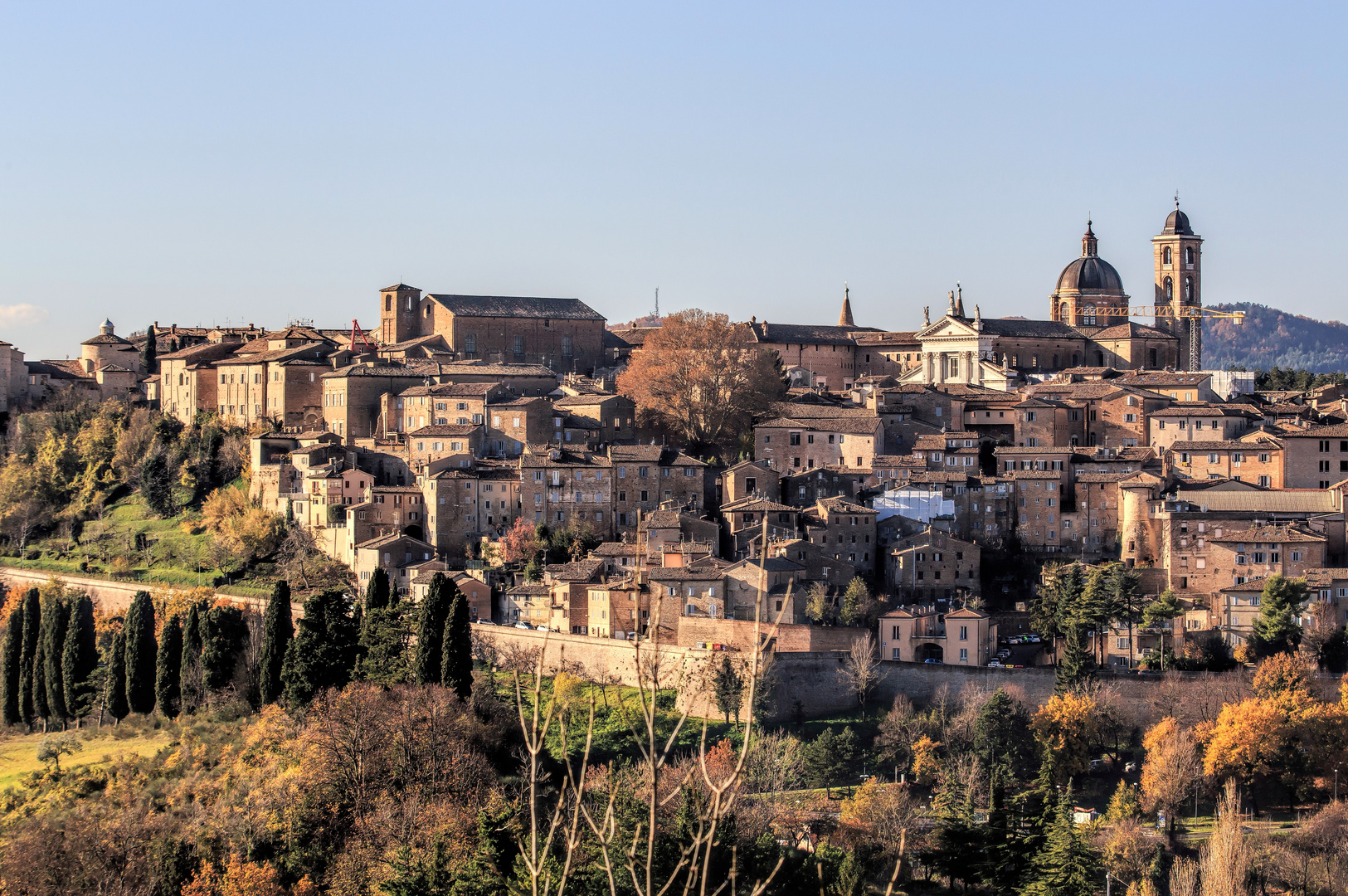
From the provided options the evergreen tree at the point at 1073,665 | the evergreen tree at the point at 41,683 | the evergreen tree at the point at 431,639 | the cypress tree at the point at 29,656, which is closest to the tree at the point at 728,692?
the evergreen tree at the point at 431,639

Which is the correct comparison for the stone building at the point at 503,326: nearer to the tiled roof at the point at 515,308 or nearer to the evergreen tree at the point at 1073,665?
the tiled roof at the point at 515,308

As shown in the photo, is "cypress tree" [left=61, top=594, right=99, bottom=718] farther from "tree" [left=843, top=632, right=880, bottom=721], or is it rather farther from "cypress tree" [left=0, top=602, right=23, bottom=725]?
"tree" [left=843, top=632, right=880, bottom=721]

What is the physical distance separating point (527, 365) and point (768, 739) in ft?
83.7

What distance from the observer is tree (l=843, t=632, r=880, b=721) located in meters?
41.9

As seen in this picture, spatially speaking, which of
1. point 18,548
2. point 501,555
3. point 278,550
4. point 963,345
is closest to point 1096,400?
point 963,345

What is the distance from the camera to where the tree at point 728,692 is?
41000 millimetres

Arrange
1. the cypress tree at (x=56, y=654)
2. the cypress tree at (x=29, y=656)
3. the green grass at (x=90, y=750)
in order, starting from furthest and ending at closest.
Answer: the cypress tree at (x=29, y=656)
the cypress tree at (x=56, y=654)
the green grass at (x=90, y=750)

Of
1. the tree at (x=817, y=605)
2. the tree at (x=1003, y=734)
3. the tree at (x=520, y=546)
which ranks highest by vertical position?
the tree at (x=520, y=546)

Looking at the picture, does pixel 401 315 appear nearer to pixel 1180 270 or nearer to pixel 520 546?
pixel 520 546

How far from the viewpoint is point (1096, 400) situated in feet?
183

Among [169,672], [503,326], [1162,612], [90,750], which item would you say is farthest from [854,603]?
[503,326]

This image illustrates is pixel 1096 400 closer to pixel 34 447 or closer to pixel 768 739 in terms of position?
pixel 768 739

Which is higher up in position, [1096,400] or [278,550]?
[1096,400]

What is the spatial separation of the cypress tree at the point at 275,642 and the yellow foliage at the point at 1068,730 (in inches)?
738
